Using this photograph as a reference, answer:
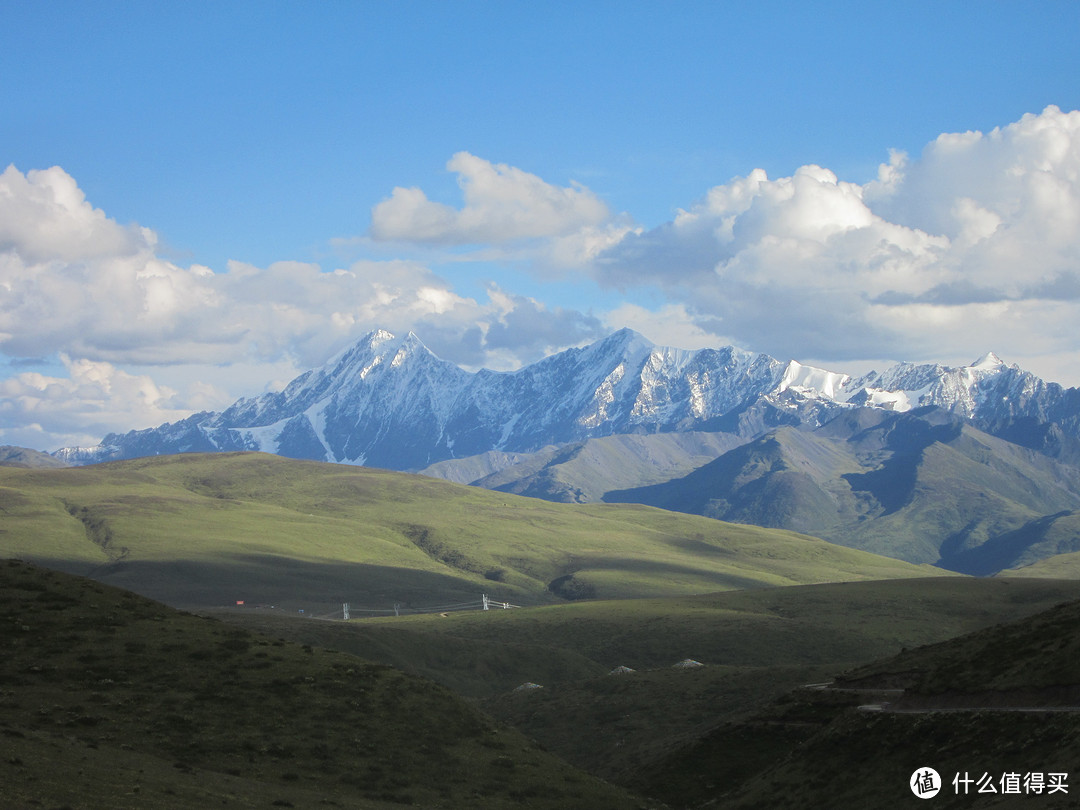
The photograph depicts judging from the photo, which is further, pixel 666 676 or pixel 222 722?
pixel 666 676

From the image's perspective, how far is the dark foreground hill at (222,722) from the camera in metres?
47.3

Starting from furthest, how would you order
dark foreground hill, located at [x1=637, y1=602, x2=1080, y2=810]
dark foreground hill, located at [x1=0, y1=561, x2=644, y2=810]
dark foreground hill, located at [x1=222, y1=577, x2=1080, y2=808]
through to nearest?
dark foreground hill, located at [x1=222, y1=577, x2=1080, y2=808] < dark foreground hill, located at [x1=0, y1=561, x2=644, y2=810] < dark foreground hill, located at [x1=637, y1=602, x2=1080, y2=810]

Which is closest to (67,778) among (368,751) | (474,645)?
(368,751)

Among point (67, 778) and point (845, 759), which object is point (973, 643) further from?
point (67, 778)

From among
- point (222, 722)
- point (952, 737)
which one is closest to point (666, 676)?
point (222, 722)

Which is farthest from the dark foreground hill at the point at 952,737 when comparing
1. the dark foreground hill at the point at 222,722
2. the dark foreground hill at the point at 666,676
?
the dark foreground hill at the point at 222,722

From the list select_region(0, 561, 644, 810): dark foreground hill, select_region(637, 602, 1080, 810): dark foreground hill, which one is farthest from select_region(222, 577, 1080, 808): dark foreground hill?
select_region(0, 561, 644, 810): dark foreground hill

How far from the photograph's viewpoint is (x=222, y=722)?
56656mm

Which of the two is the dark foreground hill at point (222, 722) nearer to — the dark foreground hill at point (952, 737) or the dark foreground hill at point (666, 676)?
the dark foreground hill at point (952, 737)

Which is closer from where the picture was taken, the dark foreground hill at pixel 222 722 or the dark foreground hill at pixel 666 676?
the dark foreground hill at pixel 222 722

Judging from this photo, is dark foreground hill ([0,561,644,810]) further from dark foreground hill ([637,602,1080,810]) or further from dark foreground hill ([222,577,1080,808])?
dark foreground hill ([222,577,1080,808])

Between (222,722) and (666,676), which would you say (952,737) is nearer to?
(222,722)

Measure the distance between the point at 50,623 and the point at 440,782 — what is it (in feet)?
82.0

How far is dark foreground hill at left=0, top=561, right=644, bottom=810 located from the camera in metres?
47.3
